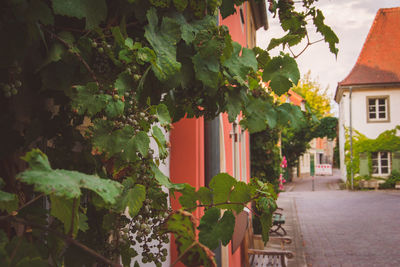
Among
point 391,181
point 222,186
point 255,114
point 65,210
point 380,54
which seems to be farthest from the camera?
point 380,54

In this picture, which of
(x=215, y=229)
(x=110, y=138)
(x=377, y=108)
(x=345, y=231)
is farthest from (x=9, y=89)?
(x=377, y=108)

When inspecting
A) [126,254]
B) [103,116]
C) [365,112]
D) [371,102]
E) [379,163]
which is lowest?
[379,163]

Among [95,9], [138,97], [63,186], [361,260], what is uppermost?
[95,9]

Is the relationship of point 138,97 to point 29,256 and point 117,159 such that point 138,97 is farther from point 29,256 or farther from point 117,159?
point 29,256

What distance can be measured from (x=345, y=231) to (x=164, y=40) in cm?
1236

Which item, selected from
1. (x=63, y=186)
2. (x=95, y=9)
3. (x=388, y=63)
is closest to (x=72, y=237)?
(x=63, y=186)

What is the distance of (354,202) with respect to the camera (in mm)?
18781

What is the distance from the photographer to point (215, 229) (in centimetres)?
107

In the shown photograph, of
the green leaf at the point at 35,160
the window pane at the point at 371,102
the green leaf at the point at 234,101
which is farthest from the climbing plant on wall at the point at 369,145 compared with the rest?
the green leaf at the point at 35,160

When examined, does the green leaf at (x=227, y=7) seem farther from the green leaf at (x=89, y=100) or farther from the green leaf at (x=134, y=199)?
the green leaf at (x=134, y=199)

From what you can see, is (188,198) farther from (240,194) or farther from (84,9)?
(84,9)

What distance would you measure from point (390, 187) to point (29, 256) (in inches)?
1036

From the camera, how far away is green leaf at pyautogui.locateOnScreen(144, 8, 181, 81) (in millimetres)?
1106

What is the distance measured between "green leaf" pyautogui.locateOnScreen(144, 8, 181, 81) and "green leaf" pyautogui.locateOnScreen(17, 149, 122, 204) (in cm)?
48
